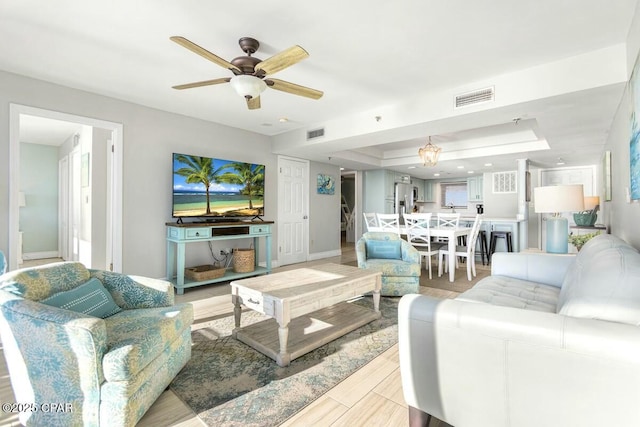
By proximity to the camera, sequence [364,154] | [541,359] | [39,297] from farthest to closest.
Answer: [364,154]
[39,297]
[541,359]

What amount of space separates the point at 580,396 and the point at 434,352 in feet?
1.54

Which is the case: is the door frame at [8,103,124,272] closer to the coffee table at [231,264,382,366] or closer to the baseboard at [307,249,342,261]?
the coffee table at [231,264,382,366]

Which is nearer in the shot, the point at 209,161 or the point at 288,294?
the point at 288,294

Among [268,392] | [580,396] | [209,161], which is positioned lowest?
[268,392]

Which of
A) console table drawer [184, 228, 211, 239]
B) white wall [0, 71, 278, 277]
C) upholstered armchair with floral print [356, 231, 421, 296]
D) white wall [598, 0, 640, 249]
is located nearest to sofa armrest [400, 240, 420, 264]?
upholstered armchair with floral print [356, 231, 421, 296]

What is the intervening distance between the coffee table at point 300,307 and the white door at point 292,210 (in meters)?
2.71

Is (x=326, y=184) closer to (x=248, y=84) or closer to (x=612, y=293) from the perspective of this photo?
(x=248, y=84)

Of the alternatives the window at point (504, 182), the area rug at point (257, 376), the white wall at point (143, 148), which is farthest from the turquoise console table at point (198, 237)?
the window at point (504, 182)

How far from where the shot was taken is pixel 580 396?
3.28 ft

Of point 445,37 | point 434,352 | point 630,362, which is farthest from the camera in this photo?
point 445,37

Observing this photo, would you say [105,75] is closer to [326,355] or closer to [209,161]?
[209,161]

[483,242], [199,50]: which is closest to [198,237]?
[199,50]

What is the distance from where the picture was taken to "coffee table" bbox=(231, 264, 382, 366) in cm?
213

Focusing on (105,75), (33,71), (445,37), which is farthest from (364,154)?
(33,71)
